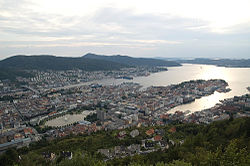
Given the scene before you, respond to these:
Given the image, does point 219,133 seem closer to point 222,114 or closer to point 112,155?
point 112,155

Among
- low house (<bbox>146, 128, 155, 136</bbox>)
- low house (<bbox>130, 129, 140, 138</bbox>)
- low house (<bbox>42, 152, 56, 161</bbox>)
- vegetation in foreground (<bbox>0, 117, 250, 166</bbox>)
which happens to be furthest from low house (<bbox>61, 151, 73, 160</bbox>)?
low house (<bbox>146, 128, 155, 136</bbox>)

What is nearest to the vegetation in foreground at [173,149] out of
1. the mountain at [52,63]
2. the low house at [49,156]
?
the low house at [49,156]

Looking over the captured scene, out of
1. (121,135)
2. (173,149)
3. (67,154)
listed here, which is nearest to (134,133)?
(121,135)

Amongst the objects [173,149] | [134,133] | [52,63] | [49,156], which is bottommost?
[49,156]

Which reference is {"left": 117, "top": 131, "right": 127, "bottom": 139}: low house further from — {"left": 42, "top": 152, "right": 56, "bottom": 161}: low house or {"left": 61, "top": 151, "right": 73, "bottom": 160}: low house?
{"left": 42, "top": 152, "right": 56, "bottom": 161}: low house

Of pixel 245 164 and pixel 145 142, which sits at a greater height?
pixel 245 164

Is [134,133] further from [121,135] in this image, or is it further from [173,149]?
[173,149]

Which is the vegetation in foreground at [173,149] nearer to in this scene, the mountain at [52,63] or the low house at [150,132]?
the low house at [150,132]

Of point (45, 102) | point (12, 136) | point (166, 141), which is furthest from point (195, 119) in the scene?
point (45, 102)
